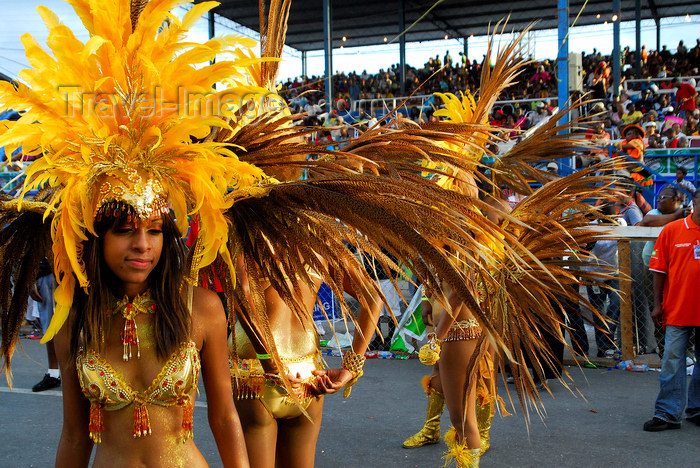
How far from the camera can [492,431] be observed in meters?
5.13

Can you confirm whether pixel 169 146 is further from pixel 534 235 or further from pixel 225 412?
pixel 534 235

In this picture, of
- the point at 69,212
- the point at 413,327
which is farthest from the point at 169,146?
the point at 413,327

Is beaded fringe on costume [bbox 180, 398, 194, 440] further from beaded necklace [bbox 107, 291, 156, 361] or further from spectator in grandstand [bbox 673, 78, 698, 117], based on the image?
spectator in grandstand [bbox 673, 78, 698, 117]

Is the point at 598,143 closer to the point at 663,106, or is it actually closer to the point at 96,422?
the point at 96,422

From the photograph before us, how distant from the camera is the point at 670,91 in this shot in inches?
693

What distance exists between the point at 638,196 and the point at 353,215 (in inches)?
314

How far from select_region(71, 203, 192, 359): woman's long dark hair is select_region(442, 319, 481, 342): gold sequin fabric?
213cm

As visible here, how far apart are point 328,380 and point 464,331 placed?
1316mm

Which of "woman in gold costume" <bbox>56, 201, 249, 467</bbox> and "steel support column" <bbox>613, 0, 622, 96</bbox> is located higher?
"steel support column" <bbox>613, 0, 622, 96</bbox>

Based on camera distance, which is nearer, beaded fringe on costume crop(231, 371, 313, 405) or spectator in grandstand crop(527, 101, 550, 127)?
beaded fringe on costume crop(231, 371, 313, 405)

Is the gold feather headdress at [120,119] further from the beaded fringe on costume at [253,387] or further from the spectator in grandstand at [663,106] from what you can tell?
the spectator in grandstand at [663,106]

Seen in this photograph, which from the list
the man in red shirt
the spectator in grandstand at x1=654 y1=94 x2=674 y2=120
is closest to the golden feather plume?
the man in red shirt

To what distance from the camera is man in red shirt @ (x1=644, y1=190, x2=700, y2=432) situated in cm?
508

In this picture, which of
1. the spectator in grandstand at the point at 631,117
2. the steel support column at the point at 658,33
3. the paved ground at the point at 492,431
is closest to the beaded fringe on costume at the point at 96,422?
the paved ground at the point at 492,431
